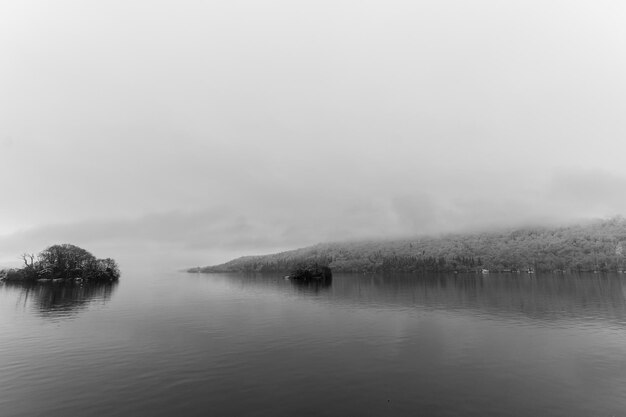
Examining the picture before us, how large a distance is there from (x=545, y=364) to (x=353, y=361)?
32724 millimetres

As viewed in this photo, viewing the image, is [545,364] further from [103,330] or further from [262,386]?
[103,330]

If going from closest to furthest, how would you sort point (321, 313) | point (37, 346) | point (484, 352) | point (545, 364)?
point (545, 364)
point (484, 352)
point (37, 346)
point (321, 313)

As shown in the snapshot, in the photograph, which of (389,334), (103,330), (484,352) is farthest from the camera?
(103,330)

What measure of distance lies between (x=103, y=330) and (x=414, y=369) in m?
80.3

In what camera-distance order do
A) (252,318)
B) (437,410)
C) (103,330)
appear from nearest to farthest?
1. (437,410)
2. (103,330)
3. (252,318)

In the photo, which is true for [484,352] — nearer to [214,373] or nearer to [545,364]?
[545,364]

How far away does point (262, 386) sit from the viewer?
148ft

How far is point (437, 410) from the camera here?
123ft

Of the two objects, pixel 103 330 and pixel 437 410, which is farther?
pixel 103 330

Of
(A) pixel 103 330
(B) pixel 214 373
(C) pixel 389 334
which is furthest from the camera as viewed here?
(A) pixel 103 330

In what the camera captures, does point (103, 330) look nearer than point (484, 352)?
No

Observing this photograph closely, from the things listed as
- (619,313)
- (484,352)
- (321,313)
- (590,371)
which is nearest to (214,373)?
(484,352)

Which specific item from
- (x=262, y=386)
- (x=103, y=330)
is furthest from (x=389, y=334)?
(x=103, y=330)

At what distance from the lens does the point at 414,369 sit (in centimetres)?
5247
